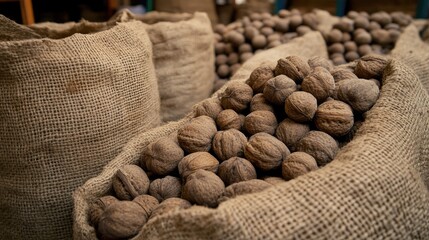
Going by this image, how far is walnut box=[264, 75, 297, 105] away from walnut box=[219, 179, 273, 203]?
0.41 metres

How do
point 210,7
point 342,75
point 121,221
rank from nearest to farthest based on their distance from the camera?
point 121,221 < point 342,75 < point 210,7

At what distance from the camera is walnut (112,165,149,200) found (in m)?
1.25

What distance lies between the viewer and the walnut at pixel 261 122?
136cm

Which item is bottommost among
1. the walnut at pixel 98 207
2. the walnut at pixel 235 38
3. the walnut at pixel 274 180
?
the walnut at pixel 98 207

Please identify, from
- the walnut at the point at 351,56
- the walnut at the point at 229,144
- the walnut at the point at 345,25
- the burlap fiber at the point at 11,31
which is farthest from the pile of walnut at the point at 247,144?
the walnut at the point at 345,25

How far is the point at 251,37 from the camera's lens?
2.98 metres

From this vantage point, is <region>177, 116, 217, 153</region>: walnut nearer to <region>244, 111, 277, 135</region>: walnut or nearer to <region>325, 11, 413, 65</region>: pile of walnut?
<region>244, 111, 277, 135</region>: walnut

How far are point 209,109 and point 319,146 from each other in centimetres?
51

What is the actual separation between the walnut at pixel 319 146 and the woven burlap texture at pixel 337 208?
0.34ft

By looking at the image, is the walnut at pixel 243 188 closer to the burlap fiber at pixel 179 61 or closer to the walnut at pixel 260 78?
→ the walnut at pixel 260 78

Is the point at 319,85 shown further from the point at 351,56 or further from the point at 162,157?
the point at 351,56

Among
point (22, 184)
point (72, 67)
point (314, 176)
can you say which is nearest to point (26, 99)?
point (72, 67)

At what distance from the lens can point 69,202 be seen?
1408 millimetres

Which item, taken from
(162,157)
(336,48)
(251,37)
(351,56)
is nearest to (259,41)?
(251,37)
